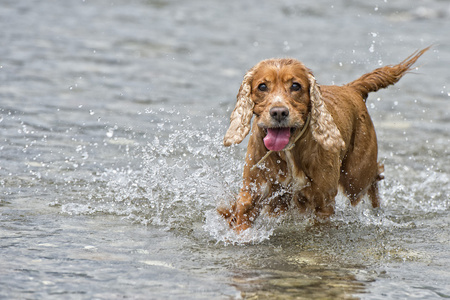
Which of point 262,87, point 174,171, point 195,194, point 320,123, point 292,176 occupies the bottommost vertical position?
point 195,194

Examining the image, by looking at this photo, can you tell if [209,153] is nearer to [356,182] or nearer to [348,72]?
[356,182]

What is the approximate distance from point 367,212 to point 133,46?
8238 mm

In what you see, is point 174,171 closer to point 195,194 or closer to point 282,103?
point 195,194

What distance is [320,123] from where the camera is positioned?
16.8 ft

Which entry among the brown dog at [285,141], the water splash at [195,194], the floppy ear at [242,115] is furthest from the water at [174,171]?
the floppy ear at [242,115]

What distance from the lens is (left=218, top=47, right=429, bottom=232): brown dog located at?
16.3 feet

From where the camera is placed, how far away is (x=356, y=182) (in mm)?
6316

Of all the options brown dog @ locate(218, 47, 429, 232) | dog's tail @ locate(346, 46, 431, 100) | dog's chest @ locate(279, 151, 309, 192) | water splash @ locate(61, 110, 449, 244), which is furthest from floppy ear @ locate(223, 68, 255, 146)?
dog's tail @ locate(346, 46, 431, 100)

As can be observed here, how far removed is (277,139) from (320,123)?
15.3 inches

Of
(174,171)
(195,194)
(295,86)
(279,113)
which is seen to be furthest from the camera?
(174,171)

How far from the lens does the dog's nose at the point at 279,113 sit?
4.79 meters

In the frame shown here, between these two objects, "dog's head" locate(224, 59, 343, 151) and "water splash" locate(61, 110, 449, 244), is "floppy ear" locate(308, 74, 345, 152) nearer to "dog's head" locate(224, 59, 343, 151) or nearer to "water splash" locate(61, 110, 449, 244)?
"dog's head" locate(224, 59, 343, 151)

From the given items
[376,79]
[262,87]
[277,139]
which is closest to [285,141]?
[277,139]

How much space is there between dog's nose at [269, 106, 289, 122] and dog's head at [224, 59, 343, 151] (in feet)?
0.09
